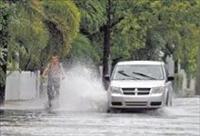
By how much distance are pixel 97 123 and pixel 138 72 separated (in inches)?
267

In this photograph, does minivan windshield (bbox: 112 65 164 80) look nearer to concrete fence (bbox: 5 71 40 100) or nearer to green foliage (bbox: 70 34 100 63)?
concrete fence (bbox: 5 71 40 100)

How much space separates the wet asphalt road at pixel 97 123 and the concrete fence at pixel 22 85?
827 centimetres

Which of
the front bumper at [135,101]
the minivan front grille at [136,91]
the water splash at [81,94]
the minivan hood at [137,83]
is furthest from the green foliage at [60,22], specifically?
the water splash at [81,94]

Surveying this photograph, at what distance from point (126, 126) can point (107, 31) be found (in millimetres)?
16542

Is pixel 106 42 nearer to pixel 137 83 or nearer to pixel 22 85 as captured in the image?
pixel 22 85

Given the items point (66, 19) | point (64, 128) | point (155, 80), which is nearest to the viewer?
point (64, 128)

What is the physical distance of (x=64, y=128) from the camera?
57.3ft

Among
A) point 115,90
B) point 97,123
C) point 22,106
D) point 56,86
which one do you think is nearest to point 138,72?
point 115,90

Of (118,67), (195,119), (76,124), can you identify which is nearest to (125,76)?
(118,67)

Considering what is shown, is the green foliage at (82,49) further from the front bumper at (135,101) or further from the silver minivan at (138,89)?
the front bumper at (135,101)

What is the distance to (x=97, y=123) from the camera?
19.0 meters

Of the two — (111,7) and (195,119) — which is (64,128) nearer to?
(195,119)

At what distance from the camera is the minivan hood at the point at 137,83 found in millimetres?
24125

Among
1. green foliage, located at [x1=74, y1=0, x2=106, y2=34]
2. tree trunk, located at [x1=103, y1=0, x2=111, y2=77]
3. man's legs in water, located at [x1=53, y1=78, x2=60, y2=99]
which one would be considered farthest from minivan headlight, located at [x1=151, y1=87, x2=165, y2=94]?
tree trunk, located at [x1=103, y1=0, x2=111, y2=77]
